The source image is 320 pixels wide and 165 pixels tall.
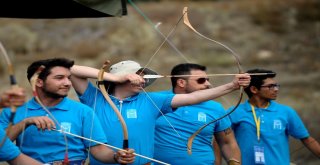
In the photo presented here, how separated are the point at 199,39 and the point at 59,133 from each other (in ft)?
67.0

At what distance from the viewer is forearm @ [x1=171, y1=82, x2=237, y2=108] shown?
667 centimetres

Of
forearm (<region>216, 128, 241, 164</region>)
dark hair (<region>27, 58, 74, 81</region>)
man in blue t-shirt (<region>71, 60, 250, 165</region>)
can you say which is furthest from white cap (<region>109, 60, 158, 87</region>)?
forearm (<region>216, 128, 241, 164</region>)

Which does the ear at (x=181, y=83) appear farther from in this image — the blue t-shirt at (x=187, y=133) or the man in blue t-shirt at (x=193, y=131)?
the blue t-shirt at (x=187, y=133)

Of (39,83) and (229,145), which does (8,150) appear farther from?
(229,145)

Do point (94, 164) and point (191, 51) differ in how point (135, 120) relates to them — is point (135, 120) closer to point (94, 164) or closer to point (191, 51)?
point (94, 164)

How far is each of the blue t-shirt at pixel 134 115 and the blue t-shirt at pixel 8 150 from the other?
3.52ft

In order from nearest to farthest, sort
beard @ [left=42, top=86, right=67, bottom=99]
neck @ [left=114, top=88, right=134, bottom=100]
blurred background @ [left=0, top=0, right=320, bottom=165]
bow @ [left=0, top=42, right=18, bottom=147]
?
bow @ [left=0, top=42, right=18, bottom=147] < beard @ [left=42, top=86, right=67, bottom=99] < neck @ [left=114, top=88, right=134, bottom=100] < blurred background @ [left=0, top=0, right=320, bottom=165]

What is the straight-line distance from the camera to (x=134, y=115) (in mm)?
7023

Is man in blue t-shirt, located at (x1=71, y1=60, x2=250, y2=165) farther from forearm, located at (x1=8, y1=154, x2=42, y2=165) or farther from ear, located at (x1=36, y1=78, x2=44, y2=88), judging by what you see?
forearm, located at (x1=8, y1=154, x2=42, y2=165)

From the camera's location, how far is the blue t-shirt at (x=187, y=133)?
768 cm

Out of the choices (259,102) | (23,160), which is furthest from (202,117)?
(23,160)

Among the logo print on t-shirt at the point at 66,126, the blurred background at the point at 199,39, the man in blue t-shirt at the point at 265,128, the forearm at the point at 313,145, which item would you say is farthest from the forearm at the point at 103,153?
the blurred background at the point at 199,39

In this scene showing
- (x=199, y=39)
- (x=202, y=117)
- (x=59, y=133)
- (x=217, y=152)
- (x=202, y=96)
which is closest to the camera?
(x=59, y=133)

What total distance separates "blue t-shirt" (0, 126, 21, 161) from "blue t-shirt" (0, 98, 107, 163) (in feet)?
1.05
